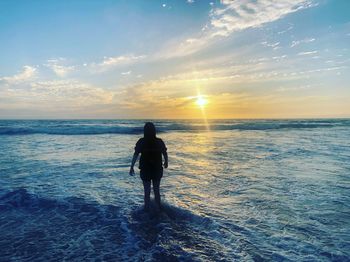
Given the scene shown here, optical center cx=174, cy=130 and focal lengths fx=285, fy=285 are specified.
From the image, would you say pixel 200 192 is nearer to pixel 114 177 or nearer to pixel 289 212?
pixel 289 212

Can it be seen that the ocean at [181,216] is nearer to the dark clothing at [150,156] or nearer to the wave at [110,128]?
the dark clothing at [150,156]

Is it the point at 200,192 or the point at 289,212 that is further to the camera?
the point at 200,192

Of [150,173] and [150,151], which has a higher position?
[150,151]

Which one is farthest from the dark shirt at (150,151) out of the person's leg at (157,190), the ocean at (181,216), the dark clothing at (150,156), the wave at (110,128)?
the wave at (110,128)

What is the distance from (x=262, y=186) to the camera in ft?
30.3

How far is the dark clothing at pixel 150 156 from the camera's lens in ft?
22.3

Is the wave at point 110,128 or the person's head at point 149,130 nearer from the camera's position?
the person's head at point 149,130

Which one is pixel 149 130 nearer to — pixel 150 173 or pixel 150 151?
pixel 150 151

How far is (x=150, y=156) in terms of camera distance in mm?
6812

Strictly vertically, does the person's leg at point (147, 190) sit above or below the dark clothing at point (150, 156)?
below

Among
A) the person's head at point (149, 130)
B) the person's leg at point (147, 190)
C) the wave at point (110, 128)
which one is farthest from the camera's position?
the wave at point (110, 128)

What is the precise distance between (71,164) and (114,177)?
393 cm

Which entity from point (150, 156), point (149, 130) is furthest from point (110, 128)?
point (149, 130)

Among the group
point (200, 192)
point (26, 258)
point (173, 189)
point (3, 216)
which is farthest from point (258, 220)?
point (3, 216)
